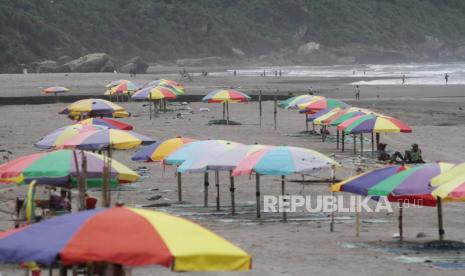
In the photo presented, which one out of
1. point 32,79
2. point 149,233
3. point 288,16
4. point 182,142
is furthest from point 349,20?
point 149,233

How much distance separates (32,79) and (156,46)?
69.5 meters

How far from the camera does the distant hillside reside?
13350 cm

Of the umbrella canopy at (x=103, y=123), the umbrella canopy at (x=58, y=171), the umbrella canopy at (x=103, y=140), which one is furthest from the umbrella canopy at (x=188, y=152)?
the umbrella canopy at (x=103, y=123)

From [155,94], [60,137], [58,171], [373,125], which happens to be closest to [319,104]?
[373,125]

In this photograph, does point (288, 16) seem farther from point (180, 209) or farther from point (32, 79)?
point (180, 209)

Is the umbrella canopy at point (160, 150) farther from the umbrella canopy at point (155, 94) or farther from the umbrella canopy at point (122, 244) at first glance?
the umbrella canopy at point (155, 94)

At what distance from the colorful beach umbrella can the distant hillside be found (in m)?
100

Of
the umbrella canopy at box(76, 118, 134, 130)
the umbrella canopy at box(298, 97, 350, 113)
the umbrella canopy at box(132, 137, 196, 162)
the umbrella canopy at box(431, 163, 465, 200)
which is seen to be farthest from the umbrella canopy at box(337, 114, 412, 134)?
the umbrella canopy at box(431, 163, 465, 200)

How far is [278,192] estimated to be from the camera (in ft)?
63.1

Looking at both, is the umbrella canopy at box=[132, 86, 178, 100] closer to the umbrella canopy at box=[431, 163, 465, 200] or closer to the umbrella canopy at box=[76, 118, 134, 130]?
the umbrella canopy at box=[76, 118, 134, 130]

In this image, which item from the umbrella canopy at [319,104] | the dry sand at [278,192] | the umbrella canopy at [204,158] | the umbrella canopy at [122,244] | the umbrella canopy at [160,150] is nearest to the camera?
the umbrella canopy at [122,244]

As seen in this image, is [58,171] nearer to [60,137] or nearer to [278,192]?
[60,137]

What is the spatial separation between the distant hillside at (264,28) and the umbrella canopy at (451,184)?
10342 centimetres

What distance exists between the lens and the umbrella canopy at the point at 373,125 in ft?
74.6
